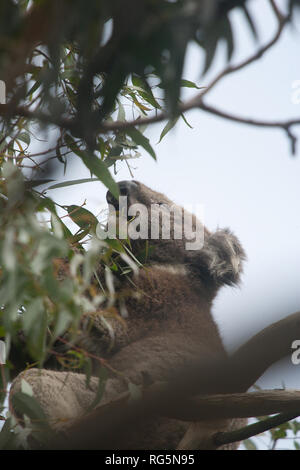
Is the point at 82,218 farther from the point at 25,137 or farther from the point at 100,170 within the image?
the point at 25,137

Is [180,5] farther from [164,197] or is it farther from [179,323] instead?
[164,197]

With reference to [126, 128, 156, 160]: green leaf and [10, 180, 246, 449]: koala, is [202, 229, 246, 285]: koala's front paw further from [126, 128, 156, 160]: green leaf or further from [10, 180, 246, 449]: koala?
[126, 128, 156, 160]: green leaf

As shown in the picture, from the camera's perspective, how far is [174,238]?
3.33 m

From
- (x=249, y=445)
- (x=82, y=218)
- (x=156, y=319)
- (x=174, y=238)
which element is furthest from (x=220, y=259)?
(x=82, y=218)

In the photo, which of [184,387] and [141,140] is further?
[141,140]

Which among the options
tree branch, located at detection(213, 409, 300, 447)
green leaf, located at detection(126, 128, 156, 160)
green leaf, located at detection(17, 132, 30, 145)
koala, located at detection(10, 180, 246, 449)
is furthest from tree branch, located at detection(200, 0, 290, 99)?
green leaf, located at detection(17, 132, 30, 145)

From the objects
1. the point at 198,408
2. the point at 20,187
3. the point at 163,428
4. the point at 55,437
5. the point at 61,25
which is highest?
the point at 61,25

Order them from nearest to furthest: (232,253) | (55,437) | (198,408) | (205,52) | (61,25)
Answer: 1. (61,25)
2. (205,52)
3. (198,408)
4. (55,437)
5. (232,253)

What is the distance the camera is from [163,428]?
2080mm

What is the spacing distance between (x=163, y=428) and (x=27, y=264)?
127 centimetres

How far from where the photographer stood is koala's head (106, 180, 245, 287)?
9.98 ft

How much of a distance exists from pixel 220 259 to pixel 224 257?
0.10ft

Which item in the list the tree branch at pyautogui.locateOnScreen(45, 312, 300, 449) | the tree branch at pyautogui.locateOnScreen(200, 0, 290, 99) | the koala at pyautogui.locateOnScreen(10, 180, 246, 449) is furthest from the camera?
the koala at pyautogui.locateOnScreen(10, 180, 246, 449)

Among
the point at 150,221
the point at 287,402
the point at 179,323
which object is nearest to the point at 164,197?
the point at 150,221
